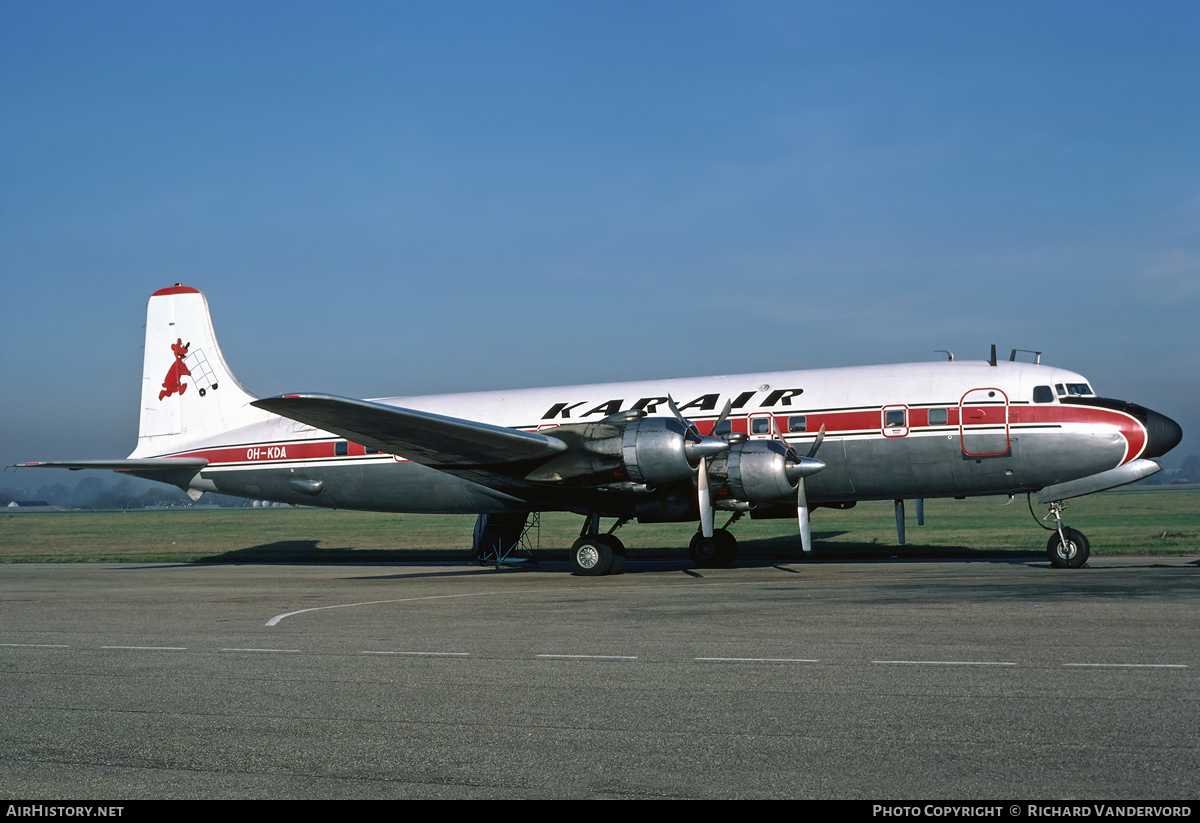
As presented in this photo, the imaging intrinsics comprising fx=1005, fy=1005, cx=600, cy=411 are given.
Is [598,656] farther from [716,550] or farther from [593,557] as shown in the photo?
[716,550]

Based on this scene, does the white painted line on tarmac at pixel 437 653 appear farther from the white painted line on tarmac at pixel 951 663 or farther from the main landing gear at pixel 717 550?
the main landing gear at pixel 717 550

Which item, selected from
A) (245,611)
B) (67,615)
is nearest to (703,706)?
(245,611)

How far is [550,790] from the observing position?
5812mm

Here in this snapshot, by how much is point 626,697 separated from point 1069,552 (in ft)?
52.3

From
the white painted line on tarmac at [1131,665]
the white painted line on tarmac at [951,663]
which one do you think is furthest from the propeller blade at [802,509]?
the white painted line on tarmac at [1131,665]

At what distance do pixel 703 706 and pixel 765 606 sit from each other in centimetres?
663

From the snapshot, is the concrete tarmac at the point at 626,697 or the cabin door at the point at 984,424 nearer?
the concrete tarmac at the point at 626,697

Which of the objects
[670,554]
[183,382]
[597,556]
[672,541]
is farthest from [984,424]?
[183,382]

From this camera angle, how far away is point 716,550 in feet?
84.5

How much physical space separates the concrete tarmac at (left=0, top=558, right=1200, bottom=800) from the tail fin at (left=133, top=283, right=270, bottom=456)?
530 inches

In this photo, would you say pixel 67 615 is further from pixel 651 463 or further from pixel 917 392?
pixel 917 392

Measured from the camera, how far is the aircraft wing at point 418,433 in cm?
2022

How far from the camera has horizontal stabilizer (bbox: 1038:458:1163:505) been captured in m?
20.9

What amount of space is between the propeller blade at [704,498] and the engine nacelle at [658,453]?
6.6 inches
